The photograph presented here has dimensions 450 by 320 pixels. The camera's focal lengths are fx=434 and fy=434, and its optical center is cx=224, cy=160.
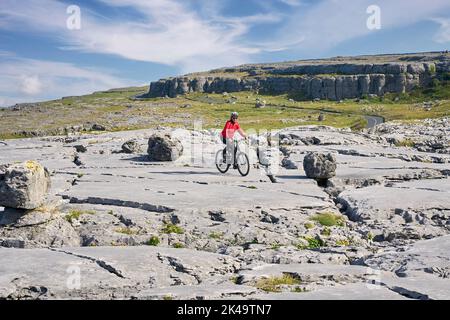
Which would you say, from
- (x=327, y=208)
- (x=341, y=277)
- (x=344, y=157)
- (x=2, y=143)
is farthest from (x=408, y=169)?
(x=2, y=143)

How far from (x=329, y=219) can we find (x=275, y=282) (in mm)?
6446

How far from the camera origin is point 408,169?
78.3 feet

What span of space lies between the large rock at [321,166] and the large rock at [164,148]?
1004 centimetres

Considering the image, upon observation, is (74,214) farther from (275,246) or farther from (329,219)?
(329,219)

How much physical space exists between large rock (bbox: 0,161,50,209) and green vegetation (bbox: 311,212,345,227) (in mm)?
9441

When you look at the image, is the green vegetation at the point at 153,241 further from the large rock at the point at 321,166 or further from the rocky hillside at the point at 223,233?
the large rock at the point at 321,166

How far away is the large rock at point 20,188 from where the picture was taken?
13539 mm

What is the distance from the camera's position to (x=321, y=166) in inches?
827

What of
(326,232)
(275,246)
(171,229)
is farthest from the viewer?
(326,232)

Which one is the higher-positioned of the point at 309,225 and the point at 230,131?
the point at 230,131

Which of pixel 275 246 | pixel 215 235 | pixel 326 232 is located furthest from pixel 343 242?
pixel 215 235

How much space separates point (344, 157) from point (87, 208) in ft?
62.8

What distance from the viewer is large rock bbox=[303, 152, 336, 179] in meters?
21.0
